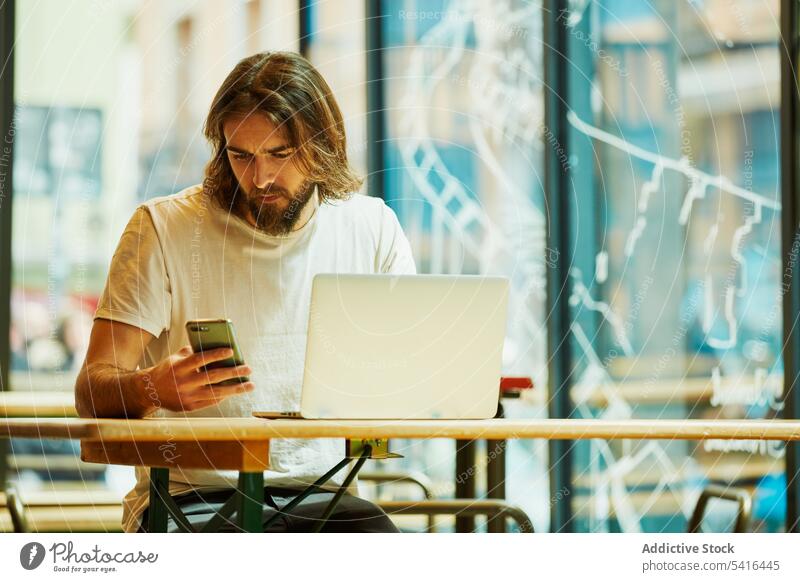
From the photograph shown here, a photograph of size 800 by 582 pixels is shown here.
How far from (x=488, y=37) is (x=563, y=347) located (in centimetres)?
119

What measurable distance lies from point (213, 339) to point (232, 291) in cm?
45

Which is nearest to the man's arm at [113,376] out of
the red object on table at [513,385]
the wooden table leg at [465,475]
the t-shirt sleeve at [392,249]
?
the t-shirt sleeve at [392,249]

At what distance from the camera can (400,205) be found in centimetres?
454

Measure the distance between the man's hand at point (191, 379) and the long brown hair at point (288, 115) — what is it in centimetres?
59

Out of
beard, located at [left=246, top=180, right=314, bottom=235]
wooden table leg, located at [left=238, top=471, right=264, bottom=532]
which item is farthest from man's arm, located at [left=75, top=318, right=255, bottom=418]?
beard, located at [left=246, top=180, right=314, bottom=235]

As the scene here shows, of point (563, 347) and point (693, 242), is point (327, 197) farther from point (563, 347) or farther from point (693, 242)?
point (563, 347)

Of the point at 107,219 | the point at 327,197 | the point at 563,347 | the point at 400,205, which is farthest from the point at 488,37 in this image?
the point at 327,197

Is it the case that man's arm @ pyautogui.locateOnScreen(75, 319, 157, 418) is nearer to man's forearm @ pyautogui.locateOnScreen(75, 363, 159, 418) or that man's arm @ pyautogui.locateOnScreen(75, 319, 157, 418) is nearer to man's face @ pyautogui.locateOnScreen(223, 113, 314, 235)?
man's forearm @ pyautogui.locateOnScreen(75, 363, 159, 418)

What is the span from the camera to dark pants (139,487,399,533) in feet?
6.44

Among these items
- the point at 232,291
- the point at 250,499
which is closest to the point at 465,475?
the point at 232,291

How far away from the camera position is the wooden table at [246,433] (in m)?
1.59

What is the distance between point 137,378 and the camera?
5.69 ft

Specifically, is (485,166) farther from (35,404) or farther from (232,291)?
(232,291)

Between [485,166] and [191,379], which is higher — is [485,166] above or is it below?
above
